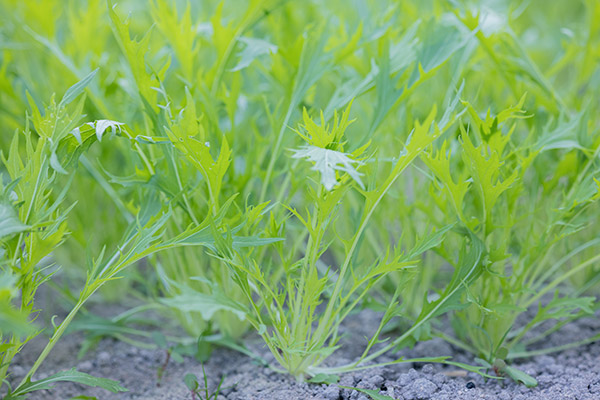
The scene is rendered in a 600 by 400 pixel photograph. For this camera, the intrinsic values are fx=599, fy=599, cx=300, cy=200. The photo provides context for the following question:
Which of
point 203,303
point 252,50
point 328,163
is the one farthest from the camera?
point 252,50

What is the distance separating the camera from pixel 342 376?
1062 millimetres

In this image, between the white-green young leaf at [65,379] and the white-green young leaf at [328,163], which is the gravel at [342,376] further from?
the white-green young leaf at [328,163]

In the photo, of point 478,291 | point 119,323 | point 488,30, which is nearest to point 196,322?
point 119,323

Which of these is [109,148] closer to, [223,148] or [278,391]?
[223,148]

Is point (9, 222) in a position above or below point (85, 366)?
above

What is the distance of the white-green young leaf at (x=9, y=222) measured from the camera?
0.78m

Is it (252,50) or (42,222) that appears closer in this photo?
(42,222)

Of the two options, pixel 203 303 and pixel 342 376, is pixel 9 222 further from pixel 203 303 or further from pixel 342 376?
pixel 342 376

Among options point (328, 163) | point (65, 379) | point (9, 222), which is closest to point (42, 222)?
point (9, 222)

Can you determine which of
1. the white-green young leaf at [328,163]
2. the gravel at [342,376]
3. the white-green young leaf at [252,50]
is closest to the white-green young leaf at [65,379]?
the gravel at [342,376]

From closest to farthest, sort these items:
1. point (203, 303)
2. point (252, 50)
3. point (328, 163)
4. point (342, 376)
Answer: point (328, 163), point (203, 303), point (342, 376), point (252, 50)

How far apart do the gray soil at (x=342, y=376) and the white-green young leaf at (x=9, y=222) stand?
0.40 metres

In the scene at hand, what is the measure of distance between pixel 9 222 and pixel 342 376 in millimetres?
604

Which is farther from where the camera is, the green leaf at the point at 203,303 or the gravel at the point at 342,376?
the gravel at the point at 342,376
